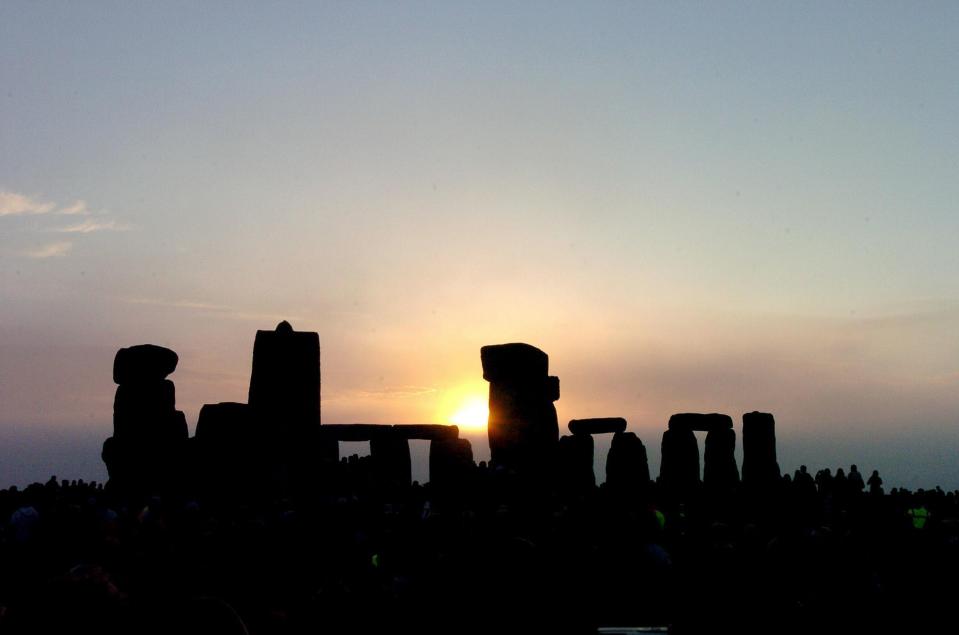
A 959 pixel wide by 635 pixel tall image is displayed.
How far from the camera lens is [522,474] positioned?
22672 millimetres

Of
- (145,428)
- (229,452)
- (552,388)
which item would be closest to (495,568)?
(229,452)

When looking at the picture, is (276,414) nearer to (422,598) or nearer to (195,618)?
(422,598)

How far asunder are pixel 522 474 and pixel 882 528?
10061mm

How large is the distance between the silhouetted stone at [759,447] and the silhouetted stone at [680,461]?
1508 mm

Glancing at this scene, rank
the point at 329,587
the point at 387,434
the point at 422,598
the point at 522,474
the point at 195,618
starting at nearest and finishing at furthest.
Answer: the point at 195,618 → the point at 329,587 → the point at 422,598 → the point at 522,474 → the point at 387,434


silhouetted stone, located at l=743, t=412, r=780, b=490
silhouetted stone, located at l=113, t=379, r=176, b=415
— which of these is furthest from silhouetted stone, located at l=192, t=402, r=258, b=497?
silhouetted stone, located at l=743, t=412, r=780, b=490

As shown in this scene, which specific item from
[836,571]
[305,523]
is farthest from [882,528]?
[305,523]

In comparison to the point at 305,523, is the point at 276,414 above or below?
above

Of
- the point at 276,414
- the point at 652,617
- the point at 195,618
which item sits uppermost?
the point at 276,414

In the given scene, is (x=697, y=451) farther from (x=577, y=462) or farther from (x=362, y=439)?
(x=362, y=439)

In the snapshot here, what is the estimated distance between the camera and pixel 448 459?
25375 millimetres

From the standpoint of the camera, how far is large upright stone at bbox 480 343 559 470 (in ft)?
77.5

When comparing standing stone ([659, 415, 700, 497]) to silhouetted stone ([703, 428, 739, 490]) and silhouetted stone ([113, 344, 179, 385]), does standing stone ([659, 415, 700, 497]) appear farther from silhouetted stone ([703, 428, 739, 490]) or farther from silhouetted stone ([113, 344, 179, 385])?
silhouetted stone ([113, 344, 179, 385])

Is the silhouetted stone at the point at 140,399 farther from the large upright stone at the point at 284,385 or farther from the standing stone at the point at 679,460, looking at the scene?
the standing stone at the point at 679,460
